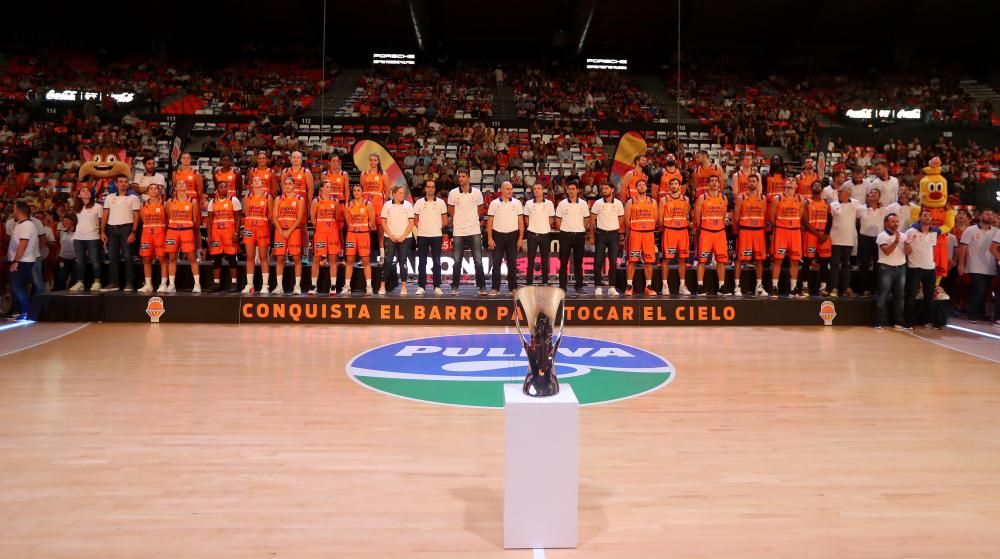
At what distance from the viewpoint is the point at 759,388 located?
609cm

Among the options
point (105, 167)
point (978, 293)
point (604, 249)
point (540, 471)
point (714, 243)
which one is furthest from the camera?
point (105, 167)

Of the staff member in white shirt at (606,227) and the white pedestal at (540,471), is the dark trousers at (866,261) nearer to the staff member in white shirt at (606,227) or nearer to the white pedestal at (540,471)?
the staff member in white shirt at (606,227)

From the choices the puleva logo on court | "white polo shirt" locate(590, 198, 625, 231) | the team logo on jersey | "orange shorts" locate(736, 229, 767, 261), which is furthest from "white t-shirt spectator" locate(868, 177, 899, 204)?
the team logo on jersey

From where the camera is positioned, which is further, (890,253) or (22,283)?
(22,283)

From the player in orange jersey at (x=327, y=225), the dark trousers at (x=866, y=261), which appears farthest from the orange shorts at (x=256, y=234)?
the dark trousers at (x=866, y=261)

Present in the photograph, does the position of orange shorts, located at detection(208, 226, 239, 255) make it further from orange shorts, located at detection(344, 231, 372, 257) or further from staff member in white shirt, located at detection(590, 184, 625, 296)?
staff member in white shirt, located at detection(590, 184, 625, 296)

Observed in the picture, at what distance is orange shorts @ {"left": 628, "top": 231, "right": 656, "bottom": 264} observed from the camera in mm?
9273

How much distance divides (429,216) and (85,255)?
15.7ft

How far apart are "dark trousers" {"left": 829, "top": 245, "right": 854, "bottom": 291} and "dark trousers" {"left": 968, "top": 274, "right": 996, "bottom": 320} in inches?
71.2

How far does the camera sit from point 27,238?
8.90 m

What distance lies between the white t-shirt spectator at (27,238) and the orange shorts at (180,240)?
5.56 feet

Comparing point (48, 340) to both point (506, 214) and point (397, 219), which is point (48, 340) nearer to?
point (397, 219)

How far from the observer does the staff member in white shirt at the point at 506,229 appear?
9.34m

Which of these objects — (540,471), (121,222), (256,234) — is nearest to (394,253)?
(256,234)
